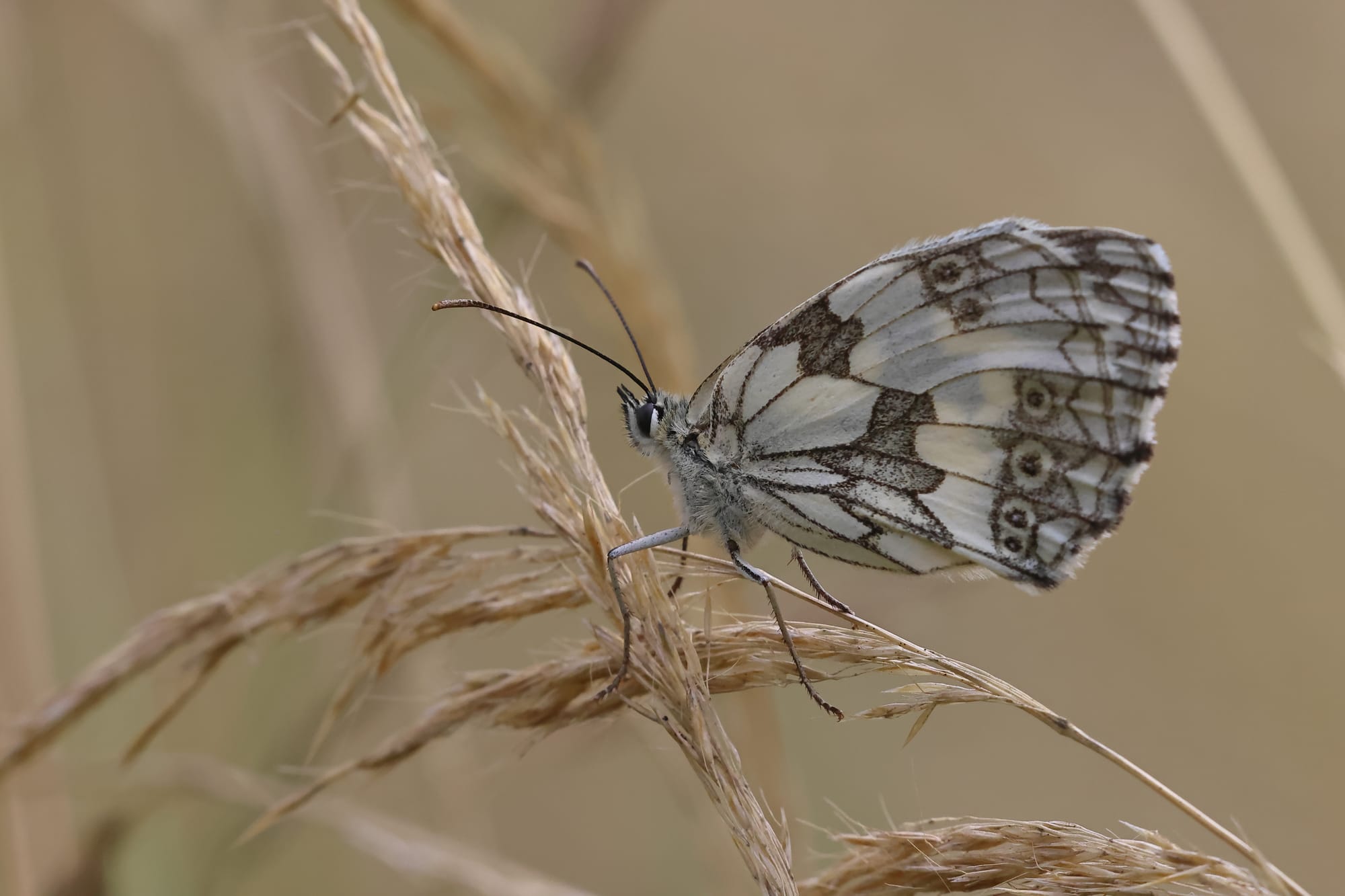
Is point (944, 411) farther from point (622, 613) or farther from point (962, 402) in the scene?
point (622, 613)

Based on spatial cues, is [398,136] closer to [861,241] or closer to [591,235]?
[591,235]

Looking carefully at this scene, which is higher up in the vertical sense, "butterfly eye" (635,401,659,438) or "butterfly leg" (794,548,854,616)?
"butterfly eye" (635,401,659,438)

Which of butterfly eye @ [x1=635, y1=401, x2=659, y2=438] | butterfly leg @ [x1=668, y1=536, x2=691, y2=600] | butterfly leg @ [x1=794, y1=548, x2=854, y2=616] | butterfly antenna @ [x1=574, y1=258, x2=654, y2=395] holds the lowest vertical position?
butterfly leg @ [x1=794, y1=548, x2=854, y2=616]

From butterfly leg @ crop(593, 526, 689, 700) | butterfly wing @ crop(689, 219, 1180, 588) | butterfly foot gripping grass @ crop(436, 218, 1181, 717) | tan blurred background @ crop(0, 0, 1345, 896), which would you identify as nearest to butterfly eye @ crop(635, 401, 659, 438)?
butterfly foot gripping grass @ crop(436, 218, 1181, 717)

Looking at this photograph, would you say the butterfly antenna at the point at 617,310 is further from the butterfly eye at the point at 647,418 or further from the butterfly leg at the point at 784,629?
the butterfly leg at the point at 784,629

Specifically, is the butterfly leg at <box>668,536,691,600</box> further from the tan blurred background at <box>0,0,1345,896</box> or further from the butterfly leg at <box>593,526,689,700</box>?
the tan blurred background at <box>0,0,1345,896</box>

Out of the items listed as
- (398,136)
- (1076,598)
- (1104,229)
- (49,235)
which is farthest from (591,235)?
(1076,598)

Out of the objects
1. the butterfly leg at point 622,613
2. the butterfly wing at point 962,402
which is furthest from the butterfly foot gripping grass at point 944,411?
the butterfly leg at point 622,613
